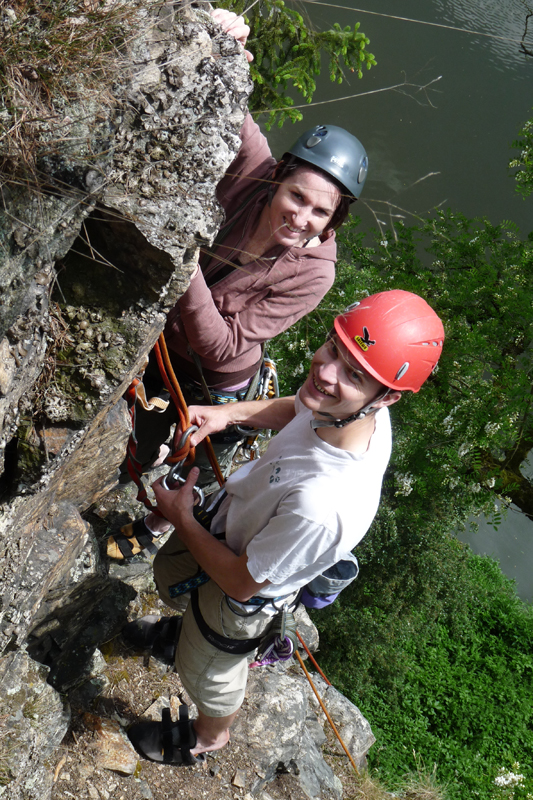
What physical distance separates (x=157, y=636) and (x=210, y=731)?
0.87 meters

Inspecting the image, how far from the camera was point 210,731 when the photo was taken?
3.30m

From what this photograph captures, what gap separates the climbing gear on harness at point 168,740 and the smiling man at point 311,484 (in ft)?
3.14

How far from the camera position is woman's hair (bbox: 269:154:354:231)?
239 cm

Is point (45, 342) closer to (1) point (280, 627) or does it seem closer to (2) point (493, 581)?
(1) point (280, 627)

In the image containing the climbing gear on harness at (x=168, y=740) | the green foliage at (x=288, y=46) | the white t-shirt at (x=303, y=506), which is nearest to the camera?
the white t-shirt at (x=303, y=506)

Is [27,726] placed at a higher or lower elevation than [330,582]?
lower

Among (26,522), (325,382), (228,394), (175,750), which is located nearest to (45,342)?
(26,522)

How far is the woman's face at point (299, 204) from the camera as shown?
236 centimetres

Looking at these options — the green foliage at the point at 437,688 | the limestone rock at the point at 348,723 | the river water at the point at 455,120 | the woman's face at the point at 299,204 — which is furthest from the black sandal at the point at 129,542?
the river water at the point at 455,120

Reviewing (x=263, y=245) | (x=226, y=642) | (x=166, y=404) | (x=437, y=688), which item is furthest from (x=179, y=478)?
(x=437, y=688)

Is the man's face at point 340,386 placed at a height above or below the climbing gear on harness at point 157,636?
above

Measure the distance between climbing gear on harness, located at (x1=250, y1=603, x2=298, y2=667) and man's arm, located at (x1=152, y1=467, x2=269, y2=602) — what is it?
43 cm

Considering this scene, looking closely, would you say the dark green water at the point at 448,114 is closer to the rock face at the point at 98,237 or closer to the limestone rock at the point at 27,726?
the rock face at the point at 98,237

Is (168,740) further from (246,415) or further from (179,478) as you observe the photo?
(246,415)
